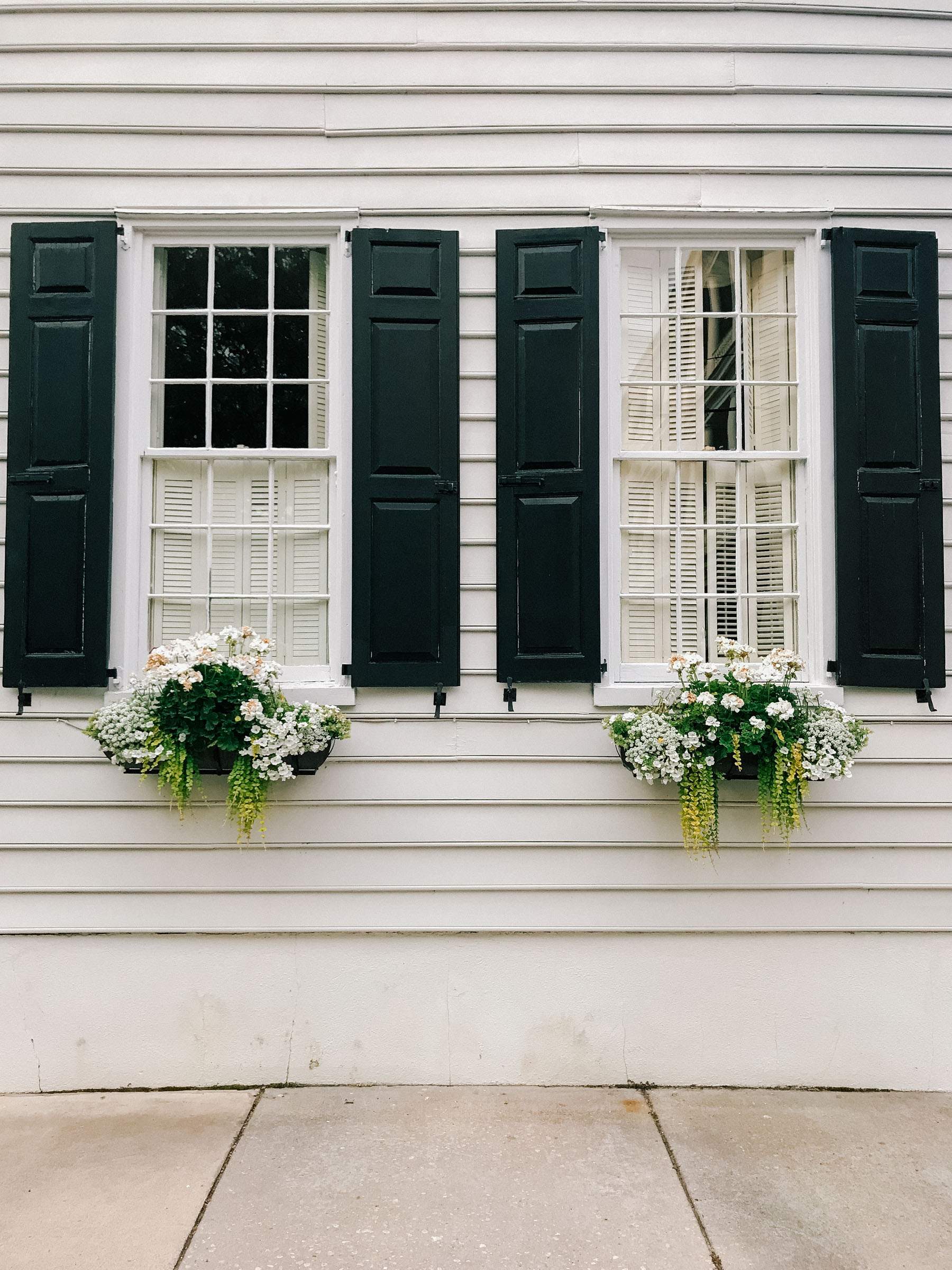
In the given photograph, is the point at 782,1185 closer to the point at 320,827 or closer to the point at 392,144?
the point at 320,827

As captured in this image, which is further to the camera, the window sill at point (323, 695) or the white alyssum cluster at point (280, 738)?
the window sill at point (323, 695)

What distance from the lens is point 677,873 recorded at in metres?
3.38

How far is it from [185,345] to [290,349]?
458 mm

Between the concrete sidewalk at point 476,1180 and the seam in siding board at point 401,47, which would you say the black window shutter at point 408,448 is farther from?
the concrete sidewalk at point 476,1180

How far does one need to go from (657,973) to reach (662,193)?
3212 mm

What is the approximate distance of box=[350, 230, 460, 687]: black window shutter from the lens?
132 inches

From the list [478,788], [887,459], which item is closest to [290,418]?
[478,788]

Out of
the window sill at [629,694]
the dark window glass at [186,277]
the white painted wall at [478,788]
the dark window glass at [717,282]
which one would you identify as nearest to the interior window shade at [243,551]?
the white painted wall at [478,788]

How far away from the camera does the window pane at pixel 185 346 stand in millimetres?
3580

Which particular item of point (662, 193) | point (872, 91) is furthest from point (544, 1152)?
point (872, 91)

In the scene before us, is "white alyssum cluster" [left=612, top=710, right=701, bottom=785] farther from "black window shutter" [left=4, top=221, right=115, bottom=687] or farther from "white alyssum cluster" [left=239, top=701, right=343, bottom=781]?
"black window shutter" [left=4, top=221, right=115, bottom=687]

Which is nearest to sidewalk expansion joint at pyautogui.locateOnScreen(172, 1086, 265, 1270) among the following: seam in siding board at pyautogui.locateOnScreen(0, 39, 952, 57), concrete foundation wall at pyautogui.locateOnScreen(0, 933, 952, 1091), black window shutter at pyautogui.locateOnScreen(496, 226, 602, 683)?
concrete foundation wall at pyautogui.locateOnScreen(0, 933, 952, 1091)

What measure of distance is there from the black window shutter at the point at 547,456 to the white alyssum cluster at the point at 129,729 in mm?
1360

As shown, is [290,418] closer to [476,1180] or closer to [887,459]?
[887,459]
